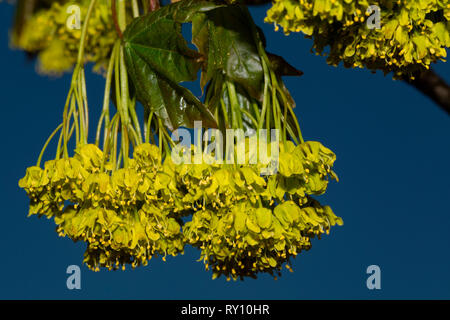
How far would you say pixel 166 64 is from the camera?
1.05 metres

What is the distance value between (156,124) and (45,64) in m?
1.32

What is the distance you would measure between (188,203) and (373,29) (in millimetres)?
389

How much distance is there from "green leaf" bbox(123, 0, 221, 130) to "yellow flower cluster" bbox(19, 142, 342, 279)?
9cm

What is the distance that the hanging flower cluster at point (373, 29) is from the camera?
0.88 m

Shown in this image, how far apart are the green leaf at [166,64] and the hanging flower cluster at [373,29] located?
0.18 metres

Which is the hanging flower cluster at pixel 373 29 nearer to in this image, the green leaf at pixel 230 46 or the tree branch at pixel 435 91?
the green leaf at pixel 230 46

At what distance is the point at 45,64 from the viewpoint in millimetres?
2252

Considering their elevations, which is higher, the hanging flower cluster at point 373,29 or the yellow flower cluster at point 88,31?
the yellow flower cluster at point 88,31

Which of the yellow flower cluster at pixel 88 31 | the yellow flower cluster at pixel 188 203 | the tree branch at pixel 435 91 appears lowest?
the yellow flower cluster at pixel 188 203

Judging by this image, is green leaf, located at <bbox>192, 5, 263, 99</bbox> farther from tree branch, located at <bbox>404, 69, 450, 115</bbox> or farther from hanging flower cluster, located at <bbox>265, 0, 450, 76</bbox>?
tree branch, located at <bbox>404, 69, 450, 115</bbox>

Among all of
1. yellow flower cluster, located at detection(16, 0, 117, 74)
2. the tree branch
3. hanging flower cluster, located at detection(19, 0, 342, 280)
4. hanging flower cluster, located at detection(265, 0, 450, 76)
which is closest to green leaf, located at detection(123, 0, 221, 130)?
hanging flower cluster, located at detection(19, 0, 342, 280)

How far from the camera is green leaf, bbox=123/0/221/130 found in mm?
1024

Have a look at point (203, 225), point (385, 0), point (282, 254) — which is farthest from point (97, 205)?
point (385, 0)

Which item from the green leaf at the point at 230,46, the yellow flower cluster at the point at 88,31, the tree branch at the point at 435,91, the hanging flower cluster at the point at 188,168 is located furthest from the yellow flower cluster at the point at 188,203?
the tree branch at the point at 435,91
